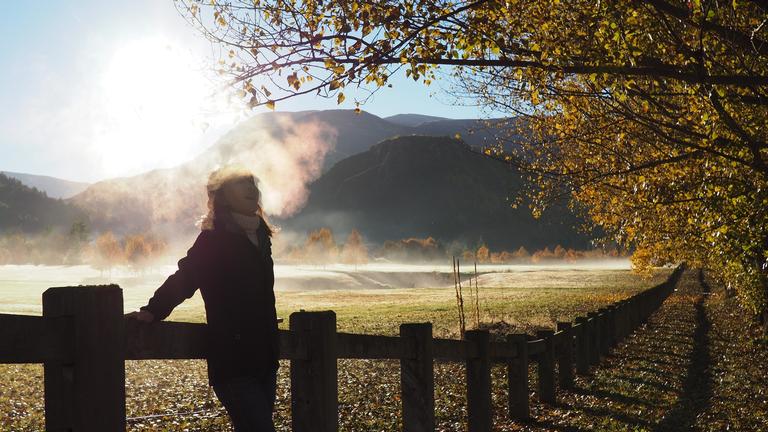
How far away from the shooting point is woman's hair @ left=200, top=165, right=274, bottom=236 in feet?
14.7

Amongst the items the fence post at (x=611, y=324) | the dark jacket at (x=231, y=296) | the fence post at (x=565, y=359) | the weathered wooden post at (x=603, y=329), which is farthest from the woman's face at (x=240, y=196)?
the fence post at (x=611, y=324)

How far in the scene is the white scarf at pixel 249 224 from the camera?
14.7ft

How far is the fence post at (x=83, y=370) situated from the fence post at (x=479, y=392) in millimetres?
5634

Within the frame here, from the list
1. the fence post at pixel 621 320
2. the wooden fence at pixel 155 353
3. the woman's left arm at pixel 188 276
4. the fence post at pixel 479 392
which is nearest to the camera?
the wooden fence at pixel 155 353

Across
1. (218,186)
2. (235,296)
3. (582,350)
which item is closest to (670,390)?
(582,350)

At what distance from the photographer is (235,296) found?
4336 mm

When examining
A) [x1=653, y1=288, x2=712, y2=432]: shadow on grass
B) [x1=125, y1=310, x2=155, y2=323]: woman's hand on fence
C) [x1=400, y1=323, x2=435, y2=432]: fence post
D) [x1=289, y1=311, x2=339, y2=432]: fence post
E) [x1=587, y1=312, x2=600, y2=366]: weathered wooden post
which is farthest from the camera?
[x1=587, y1=312, x2=600, y2=366]: weathered wooden post

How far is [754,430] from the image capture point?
9.62m

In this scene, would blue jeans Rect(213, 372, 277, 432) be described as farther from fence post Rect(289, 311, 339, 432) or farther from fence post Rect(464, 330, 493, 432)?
fence post Rect(464, 330, 493, 432)

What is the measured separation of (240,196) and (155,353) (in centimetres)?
→ 113

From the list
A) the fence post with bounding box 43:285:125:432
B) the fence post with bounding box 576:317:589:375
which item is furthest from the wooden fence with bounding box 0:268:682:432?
the fence post with bounding box 576:317:589:375

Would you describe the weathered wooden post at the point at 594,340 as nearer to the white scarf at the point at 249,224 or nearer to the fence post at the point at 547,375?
the fence post at the point at 547,375

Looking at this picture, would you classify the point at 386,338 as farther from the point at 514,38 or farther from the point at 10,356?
the point at 514,38

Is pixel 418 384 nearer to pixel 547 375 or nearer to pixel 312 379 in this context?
pixel 312 379
